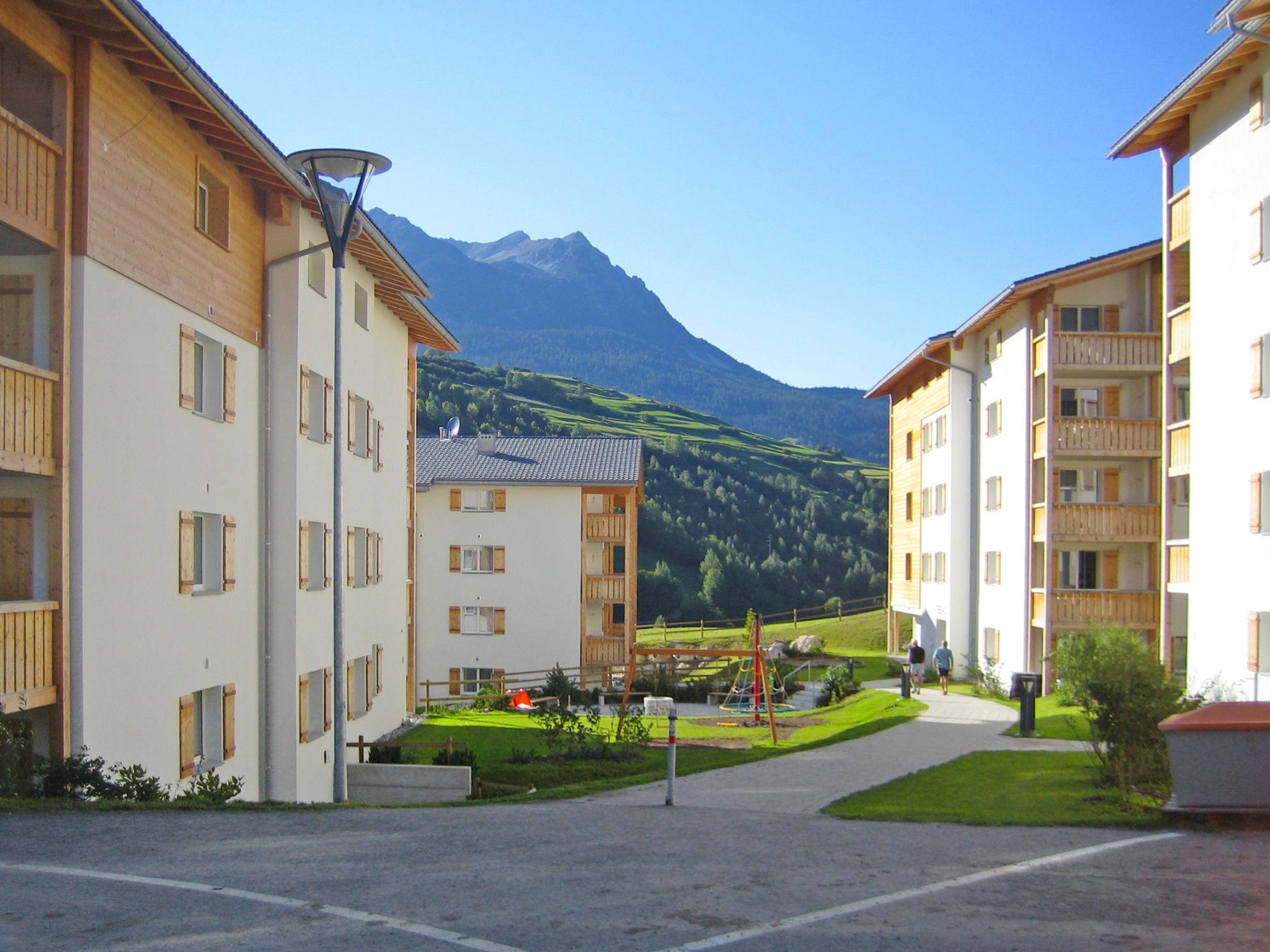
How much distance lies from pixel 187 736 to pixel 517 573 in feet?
108

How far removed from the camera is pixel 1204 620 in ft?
71.4

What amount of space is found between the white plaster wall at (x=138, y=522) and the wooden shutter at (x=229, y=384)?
0.17 metres

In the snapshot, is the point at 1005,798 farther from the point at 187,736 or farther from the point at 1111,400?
the point at 1111,400

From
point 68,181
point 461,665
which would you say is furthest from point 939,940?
point 461,665

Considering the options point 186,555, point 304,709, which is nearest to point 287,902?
point 186,555

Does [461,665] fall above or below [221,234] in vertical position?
below

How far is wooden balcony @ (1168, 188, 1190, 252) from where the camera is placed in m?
23.5

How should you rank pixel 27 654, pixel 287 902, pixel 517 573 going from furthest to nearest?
pixel 517 573
pixel 27 654
pixel 287 902

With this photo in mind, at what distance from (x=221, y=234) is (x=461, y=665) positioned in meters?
33.2

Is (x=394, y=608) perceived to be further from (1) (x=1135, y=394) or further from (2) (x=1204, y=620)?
(1) (x=1135, y=394)

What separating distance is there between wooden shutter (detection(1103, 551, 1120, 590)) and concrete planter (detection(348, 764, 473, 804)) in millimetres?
20567

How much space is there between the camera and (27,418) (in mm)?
12062

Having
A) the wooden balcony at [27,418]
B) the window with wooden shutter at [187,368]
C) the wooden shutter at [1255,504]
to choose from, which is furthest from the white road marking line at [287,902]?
the wooden shutter at [1255,504]

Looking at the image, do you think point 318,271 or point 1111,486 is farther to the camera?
point 1111,486
